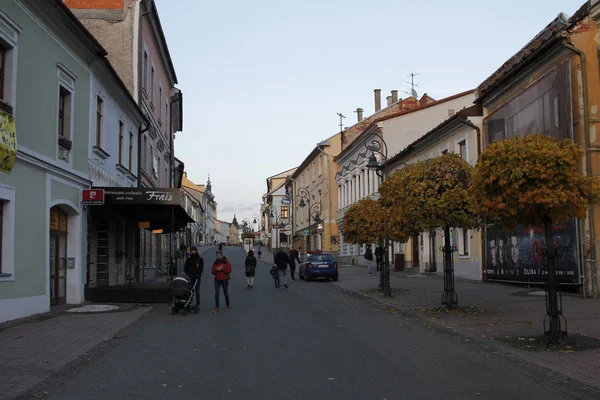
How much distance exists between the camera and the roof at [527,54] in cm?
1712

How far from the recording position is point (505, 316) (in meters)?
13.7

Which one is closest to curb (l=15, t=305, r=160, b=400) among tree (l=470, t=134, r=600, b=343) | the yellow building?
tree (l=470, t=134, r=600, b=343)

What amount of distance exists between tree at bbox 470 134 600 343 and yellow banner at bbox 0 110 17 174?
7411mm

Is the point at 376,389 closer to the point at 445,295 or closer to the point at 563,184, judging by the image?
the point at 563,184

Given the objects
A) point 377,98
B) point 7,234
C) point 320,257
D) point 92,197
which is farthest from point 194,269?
point 377,98

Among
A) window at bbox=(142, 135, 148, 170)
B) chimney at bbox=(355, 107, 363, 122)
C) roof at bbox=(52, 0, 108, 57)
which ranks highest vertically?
chimney at bbox=(355, 107, 363, 122)

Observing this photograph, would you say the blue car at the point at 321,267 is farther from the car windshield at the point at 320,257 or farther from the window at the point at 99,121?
the window at the point at 99,121

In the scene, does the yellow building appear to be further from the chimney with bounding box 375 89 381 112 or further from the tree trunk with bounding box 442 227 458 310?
the chimney with bounding box 375 89 381 112

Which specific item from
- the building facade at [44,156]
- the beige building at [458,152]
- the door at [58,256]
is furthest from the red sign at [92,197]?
the beige building at [458,152]

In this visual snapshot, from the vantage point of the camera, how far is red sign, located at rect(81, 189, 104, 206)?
55.7 feet

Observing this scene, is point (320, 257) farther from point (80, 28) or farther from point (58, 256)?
point (80, 28)

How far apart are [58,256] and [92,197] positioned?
1.87 m

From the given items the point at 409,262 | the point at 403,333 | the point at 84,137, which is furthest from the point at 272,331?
the point at 409,262

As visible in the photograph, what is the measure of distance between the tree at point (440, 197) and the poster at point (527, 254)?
7.37 feet
